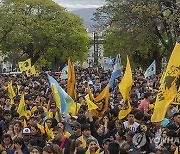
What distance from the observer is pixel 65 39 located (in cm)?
5850

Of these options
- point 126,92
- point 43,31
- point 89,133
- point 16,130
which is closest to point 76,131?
point 89,133

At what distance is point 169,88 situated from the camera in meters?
8.28

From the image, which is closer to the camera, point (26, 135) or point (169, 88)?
point (169, 88)

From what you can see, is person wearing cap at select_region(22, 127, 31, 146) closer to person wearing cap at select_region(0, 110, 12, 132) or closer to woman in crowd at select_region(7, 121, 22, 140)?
woman in crowd at select_region(7, 121, 22, 140)

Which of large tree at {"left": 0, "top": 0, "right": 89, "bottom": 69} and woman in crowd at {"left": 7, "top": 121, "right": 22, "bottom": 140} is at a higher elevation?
large tree at {"left": 0, "top": 0, "right": 89, "bottom": 69}

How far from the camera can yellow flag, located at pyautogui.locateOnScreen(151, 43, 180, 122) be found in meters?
8.13

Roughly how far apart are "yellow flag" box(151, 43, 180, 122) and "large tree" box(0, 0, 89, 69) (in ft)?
142

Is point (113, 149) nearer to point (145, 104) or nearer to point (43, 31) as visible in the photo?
point (145, 104)

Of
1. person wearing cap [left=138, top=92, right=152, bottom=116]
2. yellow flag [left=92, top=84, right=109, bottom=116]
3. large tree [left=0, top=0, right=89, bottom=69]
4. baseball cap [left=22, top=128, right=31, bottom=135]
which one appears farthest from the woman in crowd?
large tree [left=0, top=0, right=89, bottom=69]

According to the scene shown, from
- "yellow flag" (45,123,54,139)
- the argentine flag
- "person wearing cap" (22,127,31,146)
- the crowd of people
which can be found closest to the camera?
the crowd of people

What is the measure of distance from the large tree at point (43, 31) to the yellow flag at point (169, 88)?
43267 millimetres

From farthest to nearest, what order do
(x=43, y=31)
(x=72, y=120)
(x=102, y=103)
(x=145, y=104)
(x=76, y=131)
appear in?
(x=43, y=31)
(x=102, y=103)
(x=145, y=104)
(x=72, y=120)
(x=76, y=131)

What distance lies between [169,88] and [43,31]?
48.3 m

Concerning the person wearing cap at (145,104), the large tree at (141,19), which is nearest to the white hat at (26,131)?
the person wearing cap at (145,104)
